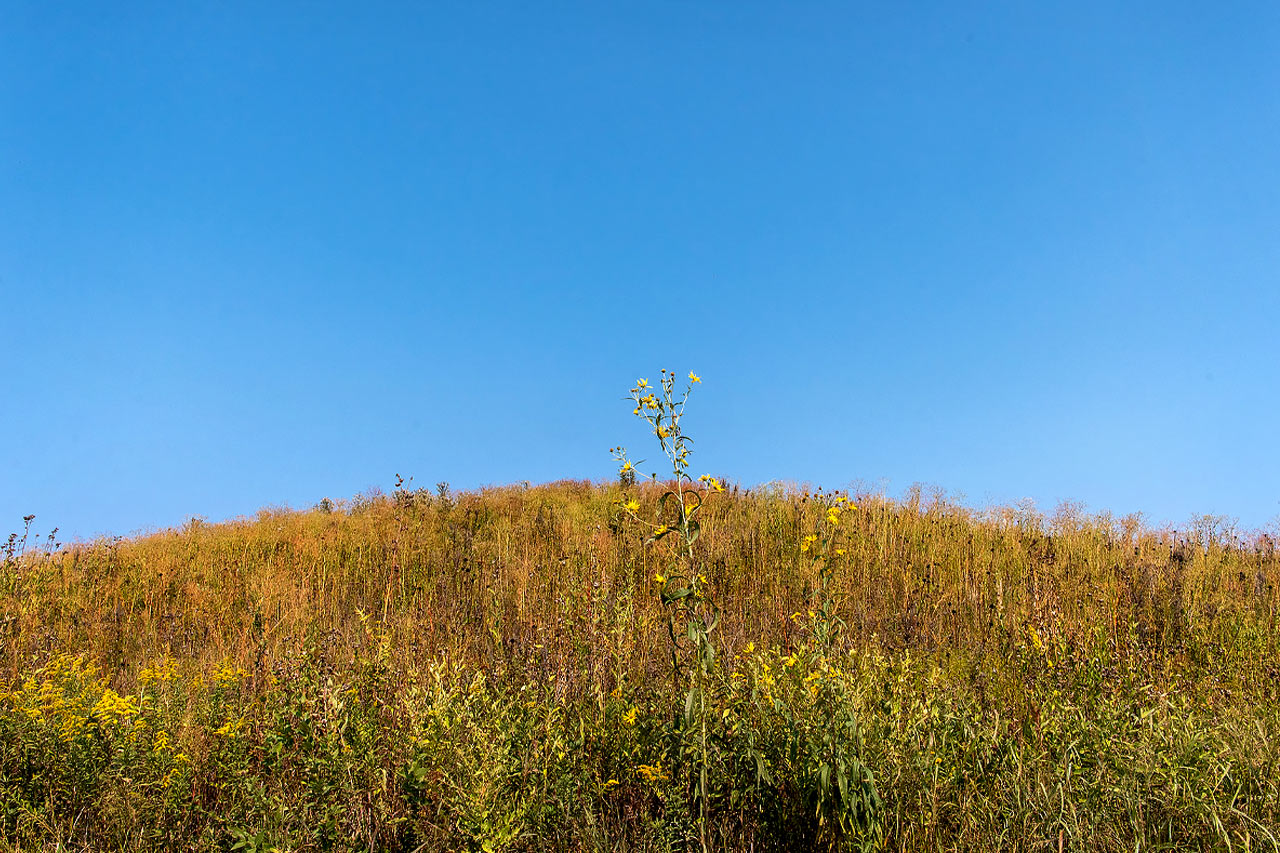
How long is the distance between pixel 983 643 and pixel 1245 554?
19.7 feet

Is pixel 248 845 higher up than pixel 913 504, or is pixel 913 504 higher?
pixel 913 504

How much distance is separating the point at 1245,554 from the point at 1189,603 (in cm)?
369

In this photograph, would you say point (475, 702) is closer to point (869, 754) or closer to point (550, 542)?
point (869, 754)

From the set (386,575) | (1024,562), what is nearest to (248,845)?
(386,575)

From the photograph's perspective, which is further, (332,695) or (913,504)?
(913,504)

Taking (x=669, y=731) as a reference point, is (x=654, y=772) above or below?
below

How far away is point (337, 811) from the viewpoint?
2547 mm

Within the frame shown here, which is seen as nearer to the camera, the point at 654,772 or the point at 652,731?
the point at 654,772

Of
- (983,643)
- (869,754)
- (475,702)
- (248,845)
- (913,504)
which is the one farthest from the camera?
(913,504)

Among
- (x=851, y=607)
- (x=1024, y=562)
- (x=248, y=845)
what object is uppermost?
(x=1024, y=562)

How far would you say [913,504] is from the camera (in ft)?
33.2

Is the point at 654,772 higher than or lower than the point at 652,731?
lower

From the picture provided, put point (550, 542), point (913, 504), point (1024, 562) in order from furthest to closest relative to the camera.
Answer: point (913, 504) < point (550, 542) < point (1024, 562)

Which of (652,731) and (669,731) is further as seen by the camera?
(652,731)
